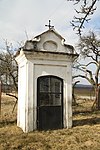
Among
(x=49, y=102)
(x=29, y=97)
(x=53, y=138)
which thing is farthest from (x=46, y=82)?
(x=53, y=138)

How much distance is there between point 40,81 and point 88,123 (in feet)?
10.4

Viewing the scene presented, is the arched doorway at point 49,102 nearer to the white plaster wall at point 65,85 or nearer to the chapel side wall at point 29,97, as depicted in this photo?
the white plaster wall at point 65,85

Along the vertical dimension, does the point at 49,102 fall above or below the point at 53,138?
above

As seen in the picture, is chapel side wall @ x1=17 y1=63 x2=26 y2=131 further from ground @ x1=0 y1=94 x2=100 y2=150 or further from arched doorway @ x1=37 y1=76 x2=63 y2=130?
arched doorway @ x1=37 y1=76 x2=63 y2=130

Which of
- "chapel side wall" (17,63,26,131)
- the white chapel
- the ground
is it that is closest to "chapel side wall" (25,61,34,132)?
the white chapel

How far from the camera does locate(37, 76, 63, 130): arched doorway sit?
1014cm


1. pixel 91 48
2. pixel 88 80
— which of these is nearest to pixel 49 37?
pixel 88 80

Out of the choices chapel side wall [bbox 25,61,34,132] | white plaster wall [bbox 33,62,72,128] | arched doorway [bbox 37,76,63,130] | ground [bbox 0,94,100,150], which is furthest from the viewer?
white plaster wall [bbox 33,62,72,128]

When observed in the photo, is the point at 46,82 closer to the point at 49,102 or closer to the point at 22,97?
the point at 49,102

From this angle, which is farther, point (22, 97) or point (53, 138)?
point (22, 97)

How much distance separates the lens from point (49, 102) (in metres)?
10.3

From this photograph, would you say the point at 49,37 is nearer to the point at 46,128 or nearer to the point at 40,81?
the point at 40,81

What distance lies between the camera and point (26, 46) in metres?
9.87

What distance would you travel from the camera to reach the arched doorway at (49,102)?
33.3 ft
